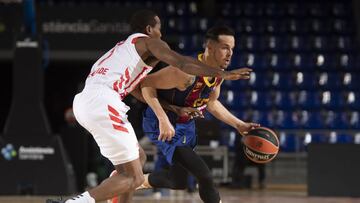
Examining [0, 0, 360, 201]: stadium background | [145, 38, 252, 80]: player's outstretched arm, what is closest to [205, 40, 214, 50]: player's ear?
[145, 38, 252, 80]: player's outstretched arm

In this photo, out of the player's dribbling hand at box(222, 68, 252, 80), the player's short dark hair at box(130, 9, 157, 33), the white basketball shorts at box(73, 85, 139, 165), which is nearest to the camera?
the player's dribbling hand at box(222, 68, 252, 80)

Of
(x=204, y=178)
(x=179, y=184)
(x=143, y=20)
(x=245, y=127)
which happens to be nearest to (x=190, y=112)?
(x=245, y=127)

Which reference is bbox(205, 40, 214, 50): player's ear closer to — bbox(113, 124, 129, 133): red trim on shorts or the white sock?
bbox(113, 124, 129, 133): red trim on shorts

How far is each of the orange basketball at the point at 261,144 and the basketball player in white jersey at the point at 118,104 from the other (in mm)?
1060

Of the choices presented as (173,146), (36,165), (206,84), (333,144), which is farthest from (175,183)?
(333,144)

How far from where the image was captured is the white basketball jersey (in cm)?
543

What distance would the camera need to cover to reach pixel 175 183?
6609 millimetres

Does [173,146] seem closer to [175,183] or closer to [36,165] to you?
[175,183]

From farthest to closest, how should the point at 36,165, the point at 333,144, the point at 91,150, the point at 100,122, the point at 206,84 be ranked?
1. the point at 91,150
2. the point at 333,144
3. the point at 36,165
4. the point at 206,84
5. the point at 100,122

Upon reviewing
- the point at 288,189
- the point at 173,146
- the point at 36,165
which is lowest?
the point at 288,189

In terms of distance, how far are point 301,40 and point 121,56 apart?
38.8ft

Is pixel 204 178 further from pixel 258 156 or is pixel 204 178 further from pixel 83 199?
pixel 83 199

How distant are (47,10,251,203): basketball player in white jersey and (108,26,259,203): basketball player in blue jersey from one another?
0.56 m

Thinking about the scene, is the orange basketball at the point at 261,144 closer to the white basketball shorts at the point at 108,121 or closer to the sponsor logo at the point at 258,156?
the sponsor logo at the point at 258,156
